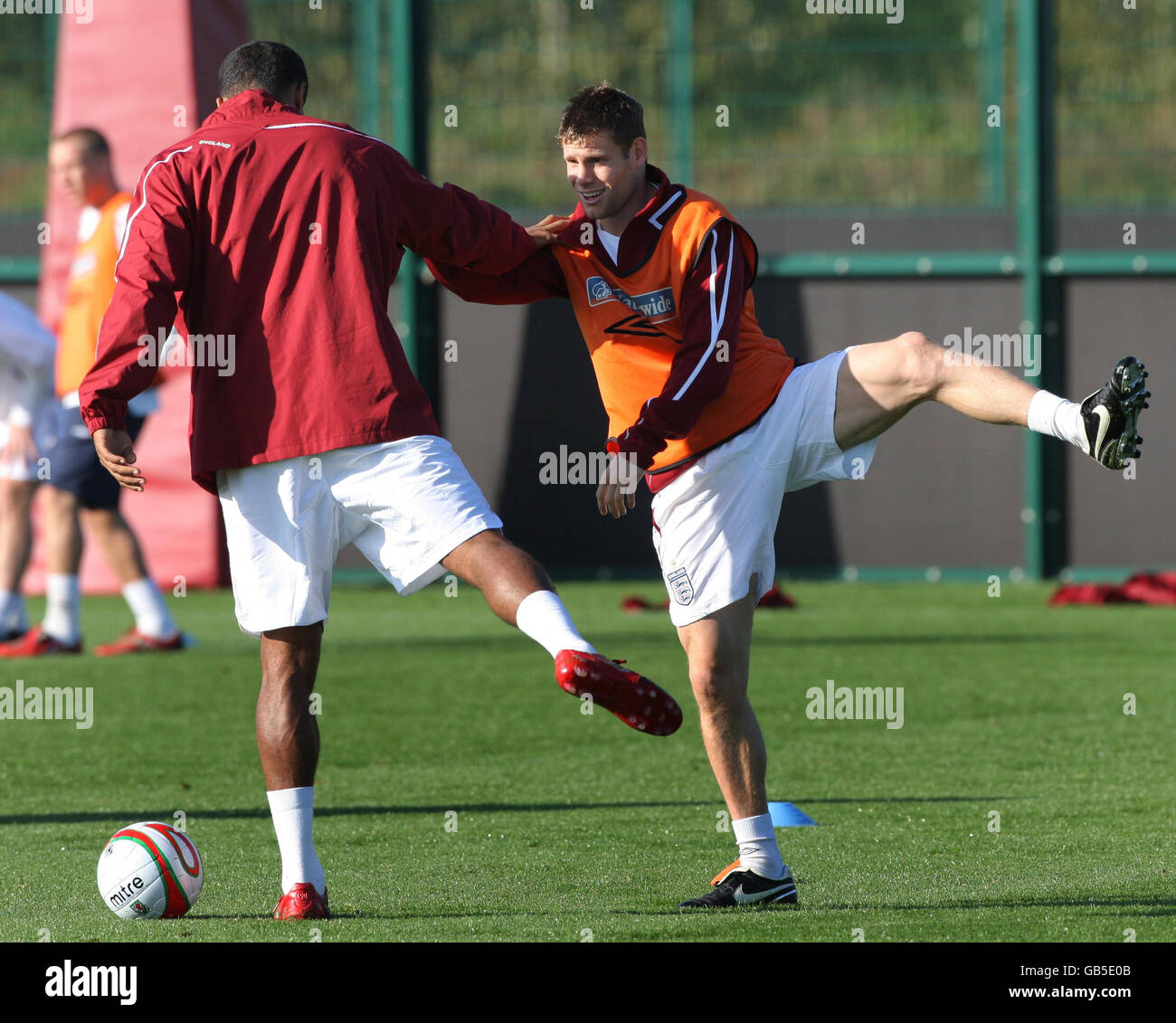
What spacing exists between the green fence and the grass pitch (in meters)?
5.88

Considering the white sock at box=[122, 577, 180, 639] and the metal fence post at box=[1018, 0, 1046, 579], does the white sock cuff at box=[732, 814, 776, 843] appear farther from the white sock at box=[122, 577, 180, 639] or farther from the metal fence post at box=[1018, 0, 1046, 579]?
the metal fence post at box=[1018, 0, 1046, 579]

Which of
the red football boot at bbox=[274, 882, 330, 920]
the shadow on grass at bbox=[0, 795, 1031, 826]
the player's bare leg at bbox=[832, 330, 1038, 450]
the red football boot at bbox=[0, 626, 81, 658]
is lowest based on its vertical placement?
the shadow on grass at bbox=[0, 795, 1031, 826]

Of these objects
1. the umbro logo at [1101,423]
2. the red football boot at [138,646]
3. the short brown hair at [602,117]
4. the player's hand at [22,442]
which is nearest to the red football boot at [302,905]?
the short brown hair at [602,117]

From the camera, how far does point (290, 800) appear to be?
4.40 metres

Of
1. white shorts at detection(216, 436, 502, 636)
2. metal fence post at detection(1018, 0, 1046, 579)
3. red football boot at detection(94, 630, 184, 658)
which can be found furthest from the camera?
metal fence post at detection(1018, 0, 1046, 579)

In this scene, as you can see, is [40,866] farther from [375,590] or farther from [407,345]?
[407,345]

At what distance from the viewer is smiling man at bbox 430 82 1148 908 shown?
177 inches

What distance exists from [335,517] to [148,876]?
3.14ft

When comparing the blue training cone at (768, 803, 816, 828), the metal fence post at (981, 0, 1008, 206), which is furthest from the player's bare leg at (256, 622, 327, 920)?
the metal fence post at (981, 0, 1008, 206)

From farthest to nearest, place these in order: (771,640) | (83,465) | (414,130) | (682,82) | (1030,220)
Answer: (682,82) < (414,130) < (1030,220) < (771,640) < (83,465)

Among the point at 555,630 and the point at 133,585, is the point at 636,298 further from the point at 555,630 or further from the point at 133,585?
the point at 133,585

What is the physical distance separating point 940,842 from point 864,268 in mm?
10698

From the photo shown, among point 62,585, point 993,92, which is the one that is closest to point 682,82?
point 993,92

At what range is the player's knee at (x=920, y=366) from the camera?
452cm
